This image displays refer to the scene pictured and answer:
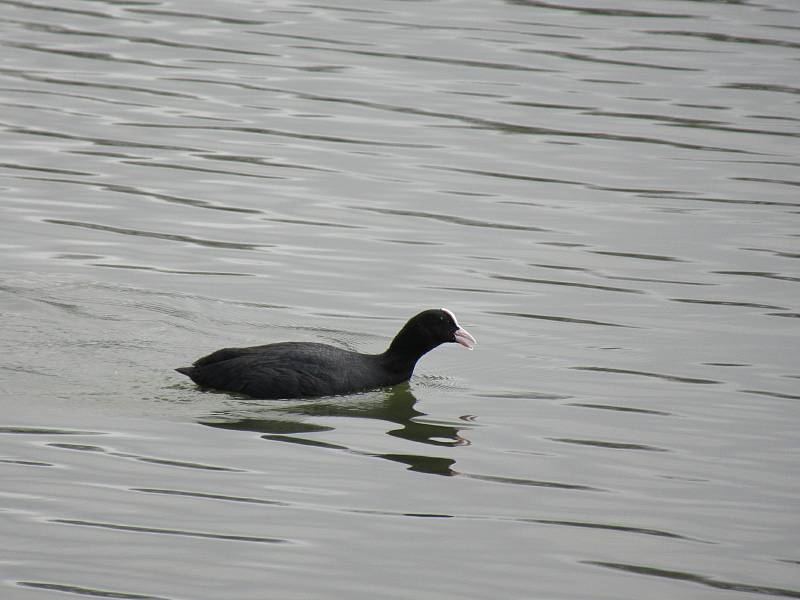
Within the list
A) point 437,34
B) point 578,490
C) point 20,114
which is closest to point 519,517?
point 578,490

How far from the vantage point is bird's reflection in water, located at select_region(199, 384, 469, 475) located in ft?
31.6

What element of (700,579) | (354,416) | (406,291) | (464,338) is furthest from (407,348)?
(700,579)

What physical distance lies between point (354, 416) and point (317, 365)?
56 centimetres

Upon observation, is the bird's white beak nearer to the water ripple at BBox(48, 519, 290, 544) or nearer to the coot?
the coot

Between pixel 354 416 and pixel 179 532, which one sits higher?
pixel 354 416

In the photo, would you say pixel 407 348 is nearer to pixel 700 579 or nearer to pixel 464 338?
pixel 464 338

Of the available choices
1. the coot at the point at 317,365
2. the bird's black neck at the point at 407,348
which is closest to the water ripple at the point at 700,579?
the coot at the point at 317,365

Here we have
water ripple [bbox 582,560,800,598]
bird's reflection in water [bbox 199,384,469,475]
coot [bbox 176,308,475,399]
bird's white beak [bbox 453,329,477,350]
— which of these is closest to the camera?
water ripple [bbox 582,560,800,598]

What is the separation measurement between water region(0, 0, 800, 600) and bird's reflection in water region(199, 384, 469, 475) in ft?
0.13

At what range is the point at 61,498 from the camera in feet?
27.2

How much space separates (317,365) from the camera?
10.9m

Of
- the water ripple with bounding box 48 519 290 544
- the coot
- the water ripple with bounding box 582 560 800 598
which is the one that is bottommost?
the water ripple with bounding box 582 560 800 598

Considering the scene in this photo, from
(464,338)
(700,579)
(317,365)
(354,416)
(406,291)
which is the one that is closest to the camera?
(700,579)

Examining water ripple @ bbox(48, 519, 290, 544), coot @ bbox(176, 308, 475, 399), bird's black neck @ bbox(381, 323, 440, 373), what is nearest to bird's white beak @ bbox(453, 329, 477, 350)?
coot @ bbox(176, 308, 475, 399)
